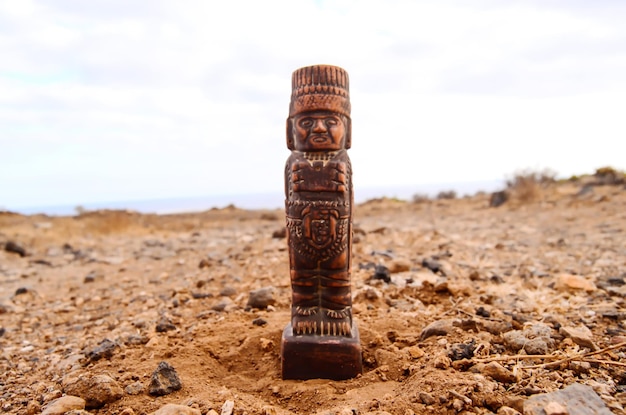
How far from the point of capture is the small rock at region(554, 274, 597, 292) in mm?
5078

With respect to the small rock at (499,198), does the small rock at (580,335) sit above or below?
below

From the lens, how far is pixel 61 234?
1288 centimetres

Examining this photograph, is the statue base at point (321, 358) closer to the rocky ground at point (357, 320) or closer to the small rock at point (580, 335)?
the rocky ground at point (357, 320)

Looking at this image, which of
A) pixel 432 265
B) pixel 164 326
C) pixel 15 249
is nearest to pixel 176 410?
pixel 164 326

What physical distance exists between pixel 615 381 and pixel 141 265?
7.37 m

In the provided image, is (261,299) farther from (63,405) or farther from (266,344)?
(63,405)

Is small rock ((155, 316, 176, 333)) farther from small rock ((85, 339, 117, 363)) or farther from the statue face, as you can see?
the statue face

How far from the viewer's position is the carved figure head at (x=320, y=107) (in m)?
3.79

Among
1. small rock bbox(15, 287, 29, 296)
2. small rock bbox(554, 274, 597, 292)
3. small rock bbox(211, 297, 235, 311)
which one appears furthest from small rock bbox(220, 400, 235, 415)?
small rock bbox(15, 287, 29, 296)

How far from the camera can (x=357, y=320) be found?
4.52 meters

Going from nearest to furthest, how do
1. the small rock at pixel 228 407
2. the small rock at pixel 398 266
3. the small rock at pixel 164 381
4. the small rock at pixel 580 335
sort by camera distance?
1. the small rock at pixel 228 407
2. the small rock at pixel 164 381
3. the small rock at pixel 580 335
4. the small rock at pixel 398 266

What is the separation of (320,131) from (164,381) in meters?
2.27

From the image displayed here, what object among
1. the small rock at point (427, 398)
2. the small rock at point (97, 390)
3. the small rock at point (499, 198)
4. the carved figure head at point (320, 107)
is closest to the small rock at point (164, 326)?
the small rock at point (97, 390)

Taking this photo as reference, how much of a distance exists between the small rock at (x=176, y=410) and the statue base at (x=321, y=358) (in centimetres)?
101
